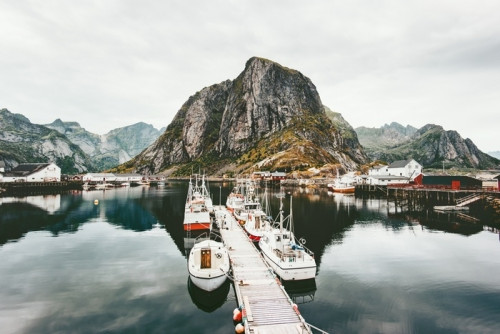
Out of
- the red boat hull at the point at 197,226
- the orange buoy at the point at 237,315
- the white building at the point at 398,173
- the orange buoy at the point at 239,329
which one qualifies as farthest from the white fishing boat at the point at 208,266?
the white building at the point at 398,173

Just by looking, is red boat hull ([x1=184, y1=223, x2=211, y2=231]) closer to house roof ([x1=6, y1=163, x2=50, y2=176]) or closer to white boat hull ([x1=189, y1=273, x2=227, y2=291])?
white boat hull ([x1=189, y1=273, x2=227, y2=291])

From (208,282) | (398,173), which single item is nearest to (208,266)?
(208,282)

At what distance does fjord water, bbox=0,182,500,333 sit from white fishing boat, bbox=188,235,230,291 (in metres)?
1.45

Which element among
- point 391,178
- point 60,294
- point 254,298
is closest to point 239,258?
point 254,298

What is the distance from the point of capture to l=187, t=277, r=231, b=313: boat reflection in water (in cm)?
2699

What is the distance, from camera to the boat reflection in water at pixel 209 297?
1063 inches

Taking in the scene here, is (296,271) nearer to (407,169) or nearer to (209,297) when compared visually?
(209,297)

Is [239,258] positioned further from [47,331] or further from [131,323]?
[47,331]

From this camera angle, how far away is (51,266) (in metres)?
37.5

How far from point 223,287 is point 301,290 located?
8.03 metres

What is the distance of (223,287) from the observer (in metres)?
30.4

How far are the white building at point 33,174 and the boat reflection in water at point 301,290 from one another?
17893 cm

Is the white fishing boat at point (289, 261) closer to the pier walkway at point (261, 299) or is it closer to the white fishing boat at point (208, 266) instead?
the pier walkway at point (261, 299)

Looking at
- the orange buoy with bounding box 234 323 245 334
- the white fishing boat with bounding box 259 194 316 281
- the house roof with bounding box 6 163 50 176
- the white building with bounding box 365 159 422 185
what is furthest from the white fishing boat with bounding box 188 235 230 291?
the house roof with bounding box 6 163 50 176
